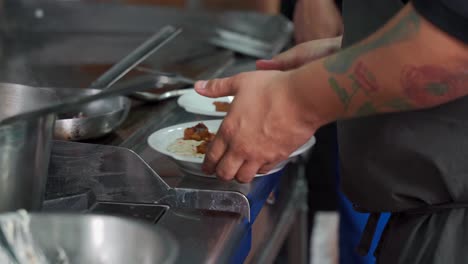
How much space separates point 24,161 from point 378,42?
1.60ft

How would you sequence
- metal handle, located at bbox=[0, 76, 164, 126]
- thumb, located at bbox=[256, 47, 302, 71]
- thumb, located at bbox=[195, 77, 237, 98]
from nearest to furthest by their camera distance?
metal handle, located at bbox=[0, 76, 164, 126] < thumb, located at bbox=[195, 77, 237, 98] < thumb, located at bbox=[256, 47, 302, 71]

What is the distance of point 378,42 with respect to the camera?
0.94 metres

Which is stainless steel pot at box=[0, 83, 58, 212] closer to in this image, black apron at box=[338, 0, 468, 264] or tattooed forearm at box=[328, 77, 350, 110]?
tattooed forearm at box=[328, 77, 350, 110]

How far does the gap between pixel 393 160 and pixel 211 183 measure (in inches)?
12.2

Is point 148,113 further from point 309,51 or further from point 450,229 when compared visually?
point 450,229

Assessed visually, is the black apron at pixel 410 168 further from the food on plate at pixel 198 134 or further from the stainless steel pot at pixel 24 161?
the stainless steel pot at pixel 24 161

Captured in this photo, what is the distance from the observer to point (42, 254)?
34.4 inches

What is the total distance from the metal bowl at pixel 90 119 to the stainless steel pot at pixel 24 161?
35 centimetres

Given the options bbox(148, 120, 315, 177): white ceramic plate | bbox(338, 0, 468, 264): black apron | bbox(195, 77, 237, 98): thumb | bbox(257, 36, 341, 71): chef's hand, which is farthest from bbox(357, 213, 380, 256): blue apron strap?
bbox(195, 77, 237, 98): thumb

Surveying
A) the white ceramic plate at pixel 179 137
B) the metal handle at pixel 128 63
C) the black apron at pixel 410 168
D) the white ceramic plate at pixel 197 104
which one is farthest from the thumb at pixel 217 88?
the metal handle at pixel 128 63

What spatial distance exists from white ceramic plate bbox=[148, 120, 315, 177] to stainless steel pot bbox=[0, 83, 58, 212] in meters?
0.28

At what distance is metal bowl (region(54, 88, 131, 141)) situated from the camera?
4.43 feet

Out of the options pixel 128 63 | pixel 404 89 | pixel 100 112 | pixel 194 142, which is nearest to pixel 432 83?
pixel 404 89

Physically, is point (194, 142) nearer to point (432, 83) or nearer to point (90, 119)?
point (90, 119)
